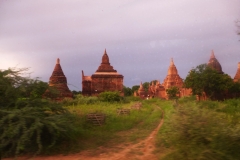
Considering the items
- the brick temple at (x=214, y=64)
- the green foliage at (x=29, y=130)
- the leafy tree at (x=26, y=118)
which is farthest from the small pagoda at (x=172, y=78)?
the green foliage at (x=29, y=130)

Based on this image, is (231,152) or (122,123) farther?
(122,123)

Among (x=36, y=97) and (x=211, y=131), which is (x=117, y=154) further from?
(x=36, y=97)

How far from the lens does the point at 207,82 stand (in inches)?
1143

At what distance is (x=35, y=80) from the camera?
986cm

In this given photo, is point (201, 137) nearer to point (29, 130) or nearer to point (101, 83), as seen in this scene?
point (29, 130)

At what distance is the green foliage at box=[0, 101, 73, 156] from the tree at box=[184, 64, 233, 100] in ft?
75.8

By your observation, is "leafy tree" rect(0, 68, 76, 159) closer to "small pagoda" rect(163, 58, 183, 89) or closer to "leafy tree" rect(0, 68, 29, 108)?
"leafy tree" rect(0, 68, 29, 108)

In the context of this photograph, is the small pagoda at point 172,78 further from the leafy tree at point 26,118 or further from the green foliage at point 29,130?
the green foliage at point 29,130

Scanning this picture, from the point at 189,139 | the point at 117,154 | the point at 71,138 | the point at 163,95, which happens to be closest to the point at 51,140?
the point at 71,138

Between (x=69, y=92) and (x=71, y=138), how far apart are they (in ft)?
71.2

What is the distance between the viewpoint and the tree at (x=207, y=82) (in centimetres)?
2893

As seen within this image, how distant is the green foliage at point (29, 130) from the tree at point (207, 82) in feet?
75.8

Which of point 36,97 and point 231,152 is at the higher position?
point 36,97

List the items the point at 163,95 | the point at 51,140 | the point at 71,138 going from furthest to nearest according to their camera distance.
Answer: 1. the point at 163,95
2. the point at 71,138
3. the point at 51,140
